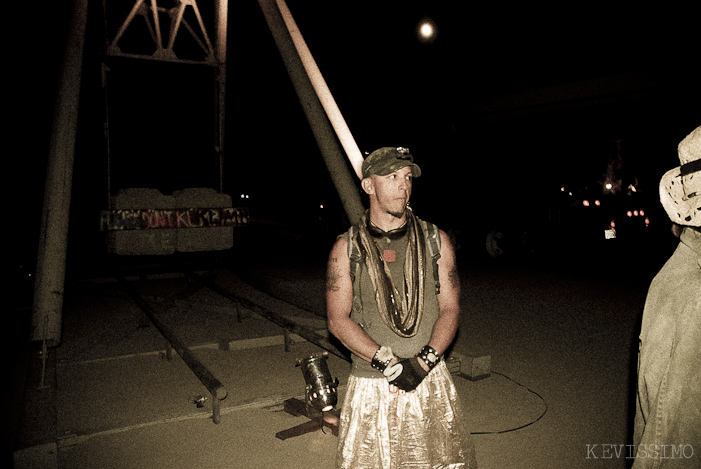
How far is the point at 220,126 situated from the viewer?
1004 cm

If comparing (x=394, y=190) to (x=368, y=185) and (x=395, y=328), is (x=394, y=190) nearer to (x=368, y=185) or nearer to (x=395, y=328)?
(x=368, y=185)

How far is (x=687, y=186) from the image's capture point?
1.63 m

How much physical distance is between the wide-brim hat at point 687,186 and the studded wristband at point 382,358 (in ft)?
4.31

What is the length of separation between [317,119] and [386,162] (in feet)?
15.4

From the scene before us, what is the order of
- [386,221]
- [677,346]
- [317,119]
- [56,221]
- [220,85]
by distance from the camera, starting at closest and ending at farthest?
[677,346], [386,221], [56,221], [317,119], [220,85]

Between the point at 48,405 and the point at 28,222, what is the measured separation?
19.3 meters

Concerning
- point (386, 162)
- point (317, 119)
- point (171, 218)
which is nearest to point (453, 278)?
point (386, 162)

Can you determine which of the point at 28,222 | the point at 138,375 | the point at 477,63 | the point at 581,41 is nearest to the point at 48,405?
the point at 138,375

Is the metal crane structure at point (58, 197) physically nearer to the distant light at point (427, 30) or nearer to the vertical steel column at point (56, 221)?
the vertical steel column at point (56, 221)

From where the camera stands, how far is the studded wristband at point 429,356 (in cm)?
248

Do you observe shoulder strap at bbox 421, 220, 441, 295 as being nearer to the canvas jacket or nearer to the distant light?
the canvas jacket

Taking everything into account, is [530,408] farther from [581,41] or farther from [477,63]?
[477,63]

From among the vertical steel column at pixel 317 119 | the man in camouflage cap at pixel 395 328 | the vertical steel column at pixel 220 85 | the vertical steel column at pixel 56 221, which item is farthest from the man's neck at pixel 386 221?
the vertical steel column at pixel 220 85

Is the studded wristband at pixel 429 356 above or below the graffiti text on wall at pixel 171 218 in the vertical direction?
below
